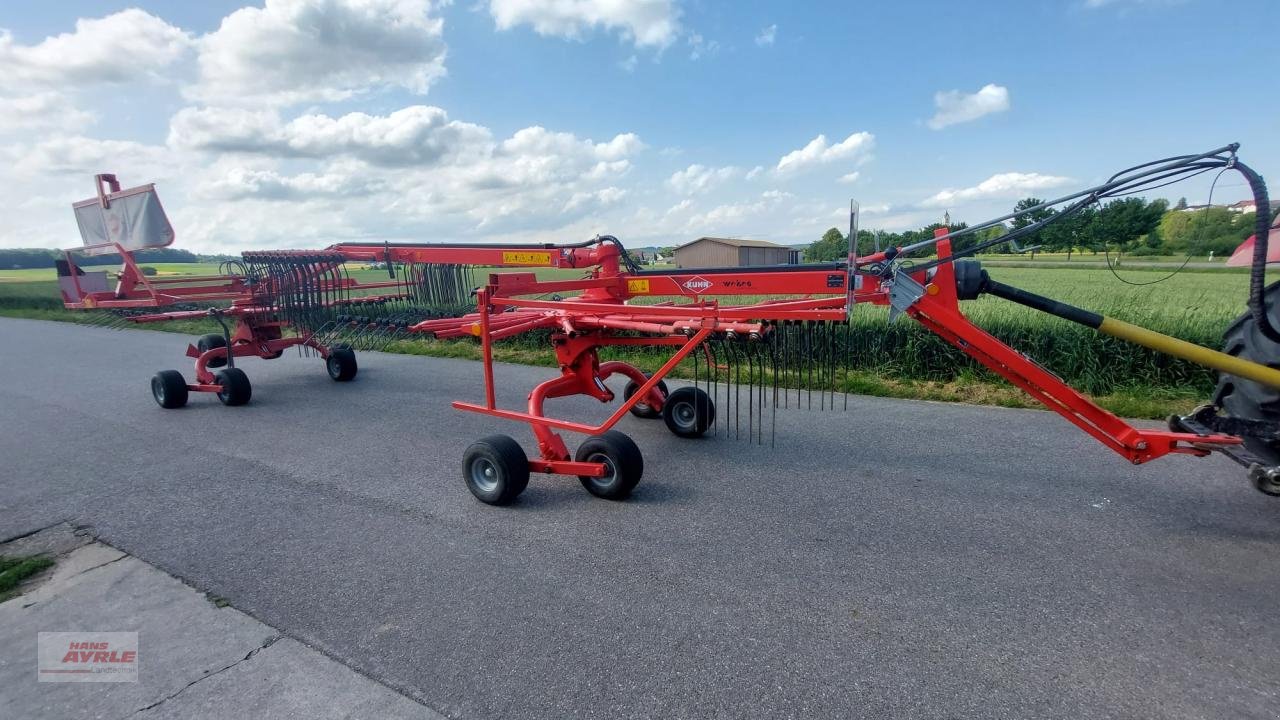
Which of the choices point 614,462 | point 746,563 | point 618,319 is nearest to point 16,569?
point 614,462

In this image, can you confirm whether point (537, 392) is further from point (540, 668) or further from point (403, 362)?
point (403, 362)

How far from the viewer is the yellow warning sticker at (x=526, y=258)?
5.96 m

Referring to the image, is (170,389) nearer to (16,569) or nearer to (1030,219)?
(16,569)

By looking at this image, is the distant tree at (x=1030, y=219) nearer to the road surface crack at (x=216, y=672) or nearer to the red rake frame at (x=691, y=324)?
the red rake frame at (x=691, y=324)

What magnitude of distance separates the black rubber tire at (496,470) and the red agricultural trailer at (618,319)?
0.5 inches

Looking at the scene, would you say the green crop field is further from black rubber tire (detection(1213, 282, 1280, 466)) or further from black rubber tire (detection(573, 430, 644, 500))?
black rubber tire (detection(573, 430, 644, 500))

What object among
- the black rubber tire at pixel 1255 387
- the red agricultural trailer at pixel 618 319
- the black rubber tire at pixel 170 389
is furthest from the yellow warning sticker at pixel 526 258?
the black rubber tire at pixel 1255 387

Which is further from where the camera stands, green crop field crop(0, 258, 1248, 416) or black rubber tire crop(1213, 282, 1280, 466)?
green crop field crop(0, 258, 1248, 416)

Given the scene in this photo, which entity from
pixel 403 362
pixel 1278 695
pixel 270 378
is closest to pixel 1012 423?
pixel 1278 695

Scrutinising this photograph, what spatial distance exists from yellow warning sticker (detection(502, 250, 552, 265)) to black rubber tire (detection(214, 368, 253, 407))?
13.0 feet

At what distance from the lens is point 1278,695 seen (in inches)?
95.4

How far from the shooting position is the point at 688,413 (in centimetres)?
599

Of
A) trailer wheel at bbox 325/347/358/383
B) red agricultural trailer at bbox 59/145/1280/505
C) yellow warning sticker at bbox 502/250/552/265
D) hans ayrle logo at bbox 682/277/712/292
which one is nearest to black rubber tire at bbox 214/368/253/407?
red agricultural trailer at bbox 59/145/1280/505

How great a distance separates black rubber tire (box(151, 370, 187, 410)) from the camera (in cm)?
750
